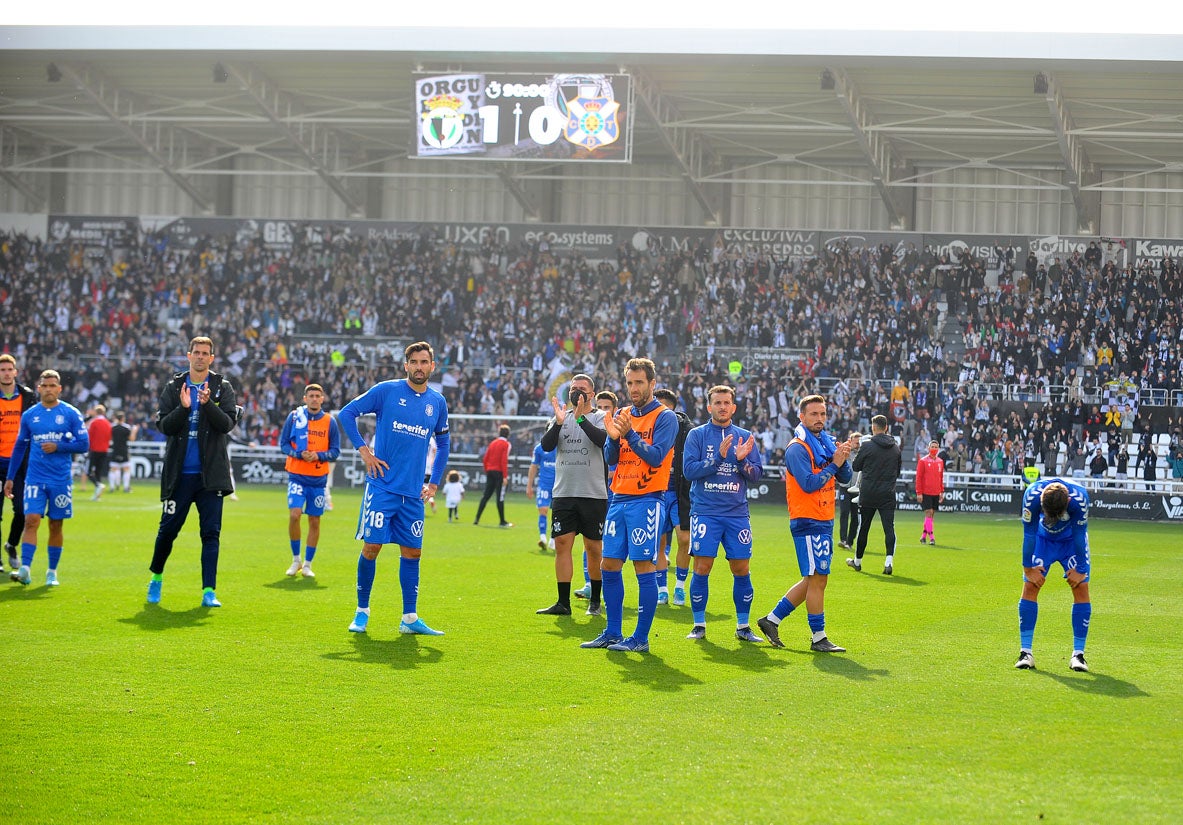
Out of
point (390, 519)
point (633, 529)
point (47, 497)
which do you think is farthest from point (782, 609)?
point (47, 497)

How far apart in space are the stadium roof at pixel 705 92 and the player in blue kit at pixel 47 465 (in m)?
21.6

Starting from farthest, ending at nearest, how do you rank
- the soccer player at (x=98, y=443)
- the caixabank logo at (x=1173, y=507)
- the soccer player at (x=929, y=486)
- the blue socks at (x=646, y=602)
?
1. the caixabank logo at (x=1173, y=507)
2. the soccer player at (x=98, y=443)
3. the soccer player at (x=929, y=486)
4. the blue socks at (x=646, y=602)

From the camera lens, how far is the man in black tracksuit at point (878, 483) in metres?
17.4

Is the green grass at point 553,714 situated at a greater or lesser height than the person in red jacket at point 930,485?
lesser

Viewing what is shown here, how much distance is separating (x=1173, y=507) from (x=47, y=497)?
2553 centimetres

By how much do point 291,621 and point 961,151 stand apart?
34.8 m

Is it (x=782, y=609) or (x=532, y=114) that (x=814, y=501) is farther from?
(x=532, y=114)

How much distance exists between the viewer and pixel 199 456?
11.8 metres

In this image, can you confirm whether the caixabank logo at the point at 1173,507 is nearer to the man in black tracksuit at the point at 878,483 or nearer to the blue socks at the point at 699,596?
the man in black tracksuit at the point at 878,483

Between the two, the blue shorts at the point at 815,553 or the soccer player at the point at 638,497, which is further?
the blue shorts at the point at 815,553

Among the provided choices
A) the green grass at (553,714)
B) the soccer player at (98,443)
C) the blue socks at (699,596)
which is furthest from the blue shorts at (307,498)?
the soccer player at (98,443)

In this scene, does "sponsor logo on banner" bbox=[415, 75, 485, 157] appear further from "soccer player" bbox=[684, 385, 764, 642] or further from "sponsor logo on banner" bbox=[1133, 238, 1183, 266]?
"soccer player" bbox=[684, 385, 764, 642]

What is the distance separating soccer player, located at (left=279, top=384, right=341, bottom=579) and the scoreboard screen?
18280mm

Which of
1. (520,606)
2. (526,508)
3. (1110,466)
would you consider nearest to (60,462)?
(520,606)
